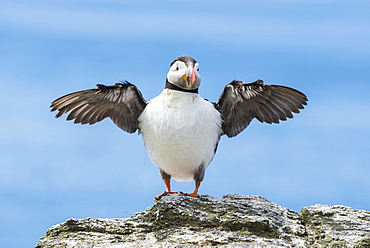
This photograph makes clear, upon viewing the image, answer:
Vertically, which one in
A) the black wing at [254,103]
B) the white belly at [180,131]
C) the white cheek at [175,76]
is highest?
the white cheek at [175,76]

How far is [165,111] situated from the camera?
9.80 m

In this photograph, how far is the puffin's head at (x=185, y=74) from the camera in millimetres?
9688

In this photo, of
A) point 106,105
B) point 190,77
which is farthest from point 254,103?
point 106,105

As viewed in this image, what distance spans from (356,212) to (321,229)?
3.51 feet

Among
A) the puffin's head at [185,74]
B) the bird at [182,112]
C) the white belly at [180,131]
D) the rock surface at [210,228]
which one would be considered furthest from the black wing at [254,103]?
the rock surface at [210,228]

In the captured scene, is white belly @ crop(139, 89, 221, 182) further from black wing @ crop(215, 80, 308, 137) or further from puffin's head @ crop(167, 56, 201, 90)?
black wing @ crop(215, 80, 308, 137)

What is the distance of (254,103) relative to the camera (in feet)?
34.5

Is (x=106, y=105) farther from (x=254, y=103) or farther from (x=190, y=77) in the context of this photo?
(x=254, y=103)

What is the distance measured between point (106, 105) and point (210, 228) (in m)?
3.64

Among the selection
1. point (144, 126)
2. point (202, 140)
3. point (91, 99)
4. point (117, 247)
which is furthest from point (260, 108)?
point (117, 247)

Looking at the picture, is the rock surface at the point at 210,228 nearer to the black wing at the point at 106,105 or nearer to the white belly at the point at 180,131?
the white belly at the point at 180,131

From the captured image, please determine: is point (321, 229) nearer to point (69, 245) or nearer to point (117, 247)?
point (117, 247)

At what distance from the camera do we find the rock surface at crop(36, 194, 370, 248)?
324 inches

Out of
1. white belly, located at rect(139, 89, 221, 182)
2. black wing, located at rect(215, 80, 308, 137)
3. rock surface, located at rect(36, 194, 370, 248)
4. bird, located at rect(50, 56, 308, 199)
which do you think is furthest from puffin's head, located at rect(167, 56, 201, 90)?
rock surface, located at rect(36, 194, 370, 248)
